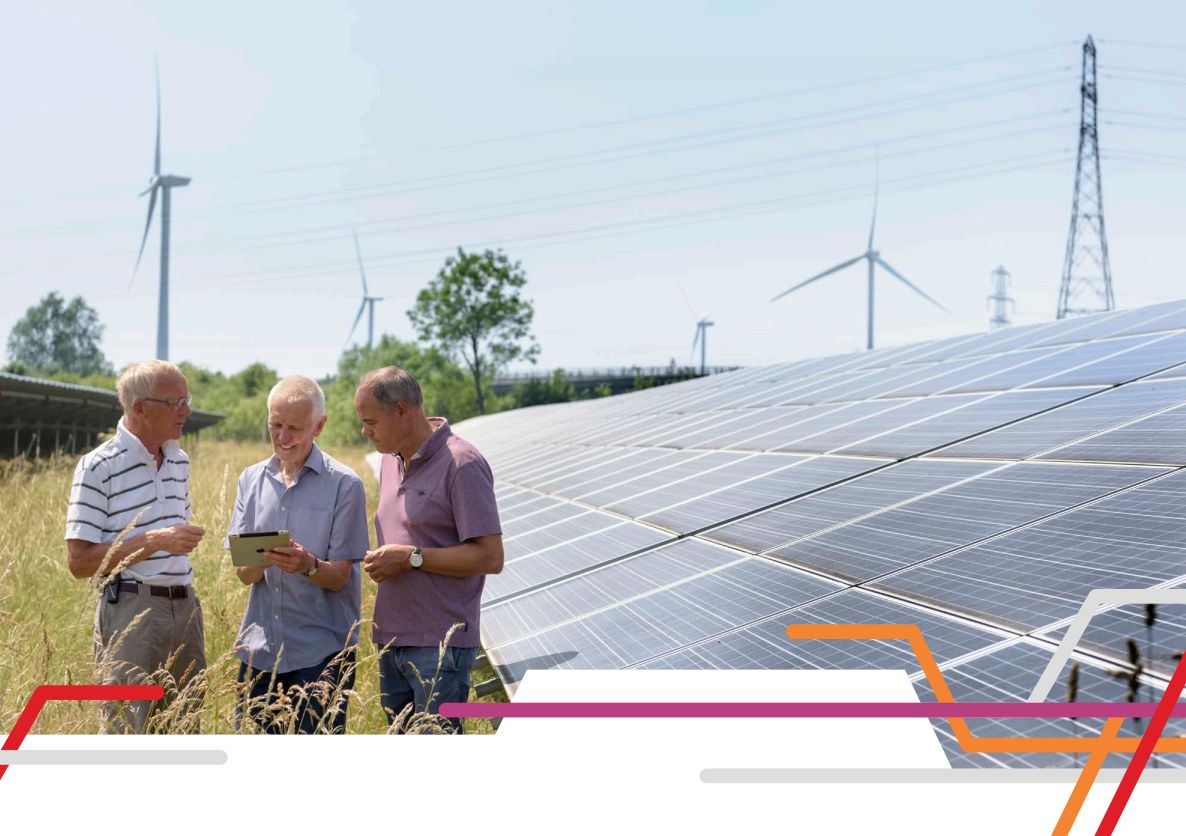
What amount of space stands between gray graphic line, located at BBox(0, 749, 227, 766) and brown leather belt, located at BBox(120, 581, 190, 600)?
3.13 meters

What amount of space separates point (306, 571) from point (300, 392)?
988 mm

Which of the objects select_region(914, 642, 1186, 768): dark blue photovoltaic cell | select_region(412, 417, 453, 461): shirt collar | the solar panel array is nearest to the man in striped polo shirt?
select_region(412, 417, 453, 461): shirt collar

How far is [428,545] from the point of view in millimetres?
5148

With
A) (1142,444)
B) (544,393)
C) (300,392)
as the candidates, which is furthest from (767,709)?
(544,393)

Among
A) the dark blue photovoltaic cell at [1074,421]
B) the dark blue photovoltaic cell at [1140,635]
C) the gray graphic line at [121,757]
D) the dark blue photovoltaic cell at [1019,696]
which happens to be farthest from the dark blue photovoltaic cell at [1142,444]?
the gray graphic line at [121,757]

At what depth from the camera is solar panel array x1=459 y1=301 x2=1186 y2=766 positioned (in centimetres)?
387

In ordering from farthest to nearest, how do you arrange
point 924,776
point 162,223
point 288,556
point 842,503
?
point 162,223, point 842,503, point 288,556, point 924,776

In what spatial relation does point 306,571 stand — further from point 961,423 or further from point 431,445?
point 961,423

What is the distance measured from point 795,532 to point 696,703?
4.05 m

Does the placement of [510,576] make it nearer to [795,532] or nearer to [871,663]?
[795,532]

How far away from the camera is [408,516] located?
16.8ft

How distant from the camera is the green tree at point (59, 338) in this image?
142000 mm

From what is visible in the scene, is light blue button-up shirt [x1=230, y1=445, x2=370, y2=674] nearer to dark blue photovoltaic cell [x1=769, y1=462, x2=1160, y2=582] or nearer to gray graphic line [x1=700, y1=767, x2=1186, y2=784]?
dark blue photovoltaic cell [x1=769, y1=462, x2=1160, y2=582]

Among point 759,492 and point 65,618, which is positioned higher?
point 759,492
